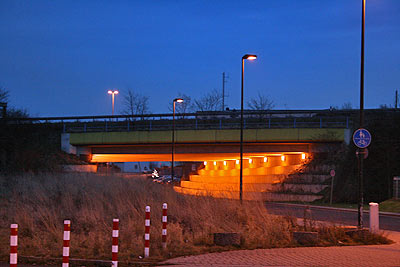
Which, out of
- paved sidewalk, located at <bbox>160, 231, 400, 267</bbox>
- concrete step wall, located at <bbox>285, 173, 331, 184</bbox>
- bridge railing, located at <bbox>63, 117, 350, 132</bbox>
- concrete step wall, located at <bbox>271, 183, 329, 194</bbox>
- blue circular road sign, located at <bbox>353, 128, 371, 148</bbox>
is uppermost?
bridge railing, located at <bbox>63, 117, 350, 132</bbox>

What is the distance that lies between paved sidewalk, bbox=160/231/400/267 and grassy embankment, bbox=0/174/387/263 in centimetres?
69

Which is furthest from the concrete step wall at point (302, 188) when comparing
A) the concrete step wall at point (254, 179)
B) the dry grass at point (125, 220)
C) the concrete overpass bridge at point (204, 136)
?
A: the dry grass at point (125, 220)

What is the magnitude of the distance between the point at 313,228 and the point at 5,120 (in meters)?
43.2

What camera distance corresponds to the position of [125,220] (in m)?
15.8

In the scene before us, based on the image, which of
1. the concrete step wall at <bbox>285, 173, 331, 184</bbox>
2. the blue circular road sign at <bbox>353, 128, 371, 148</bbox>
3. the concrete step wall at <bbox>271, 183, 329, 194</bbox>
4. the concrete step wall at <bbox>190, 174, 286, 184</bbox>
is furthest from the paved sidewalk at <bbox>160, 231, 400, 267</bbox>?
the concrete step wall at <bbox>190, 174, 286, 184</bbox>

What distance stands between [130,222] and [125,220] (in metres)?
0.90

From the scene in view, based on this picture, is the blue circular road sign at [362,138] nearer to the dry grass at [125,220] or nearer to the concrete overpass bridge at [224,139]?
the dry grass at [125,220]

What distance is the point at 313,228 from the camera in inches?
584

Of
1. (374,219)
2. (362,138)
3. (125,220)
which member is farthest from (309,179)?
(125,220)

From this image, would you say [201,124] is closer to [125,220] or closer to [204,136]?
[204,136]

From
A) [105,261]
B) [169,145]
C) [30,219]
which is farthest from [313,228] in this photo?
[169,145]

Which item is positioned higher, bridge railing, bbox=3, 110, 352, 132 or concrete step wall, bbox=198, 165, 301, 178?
bridge railing, bbox=3, 110, 352, 132

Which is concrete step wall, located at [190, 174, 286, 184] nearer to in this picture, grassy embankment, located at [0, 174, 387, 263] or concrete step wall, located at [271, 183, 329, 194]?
concrete step wall, located at [271, 183, 329, 194]

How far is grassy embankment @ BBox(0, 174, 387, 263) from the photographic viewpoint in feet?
39.9
